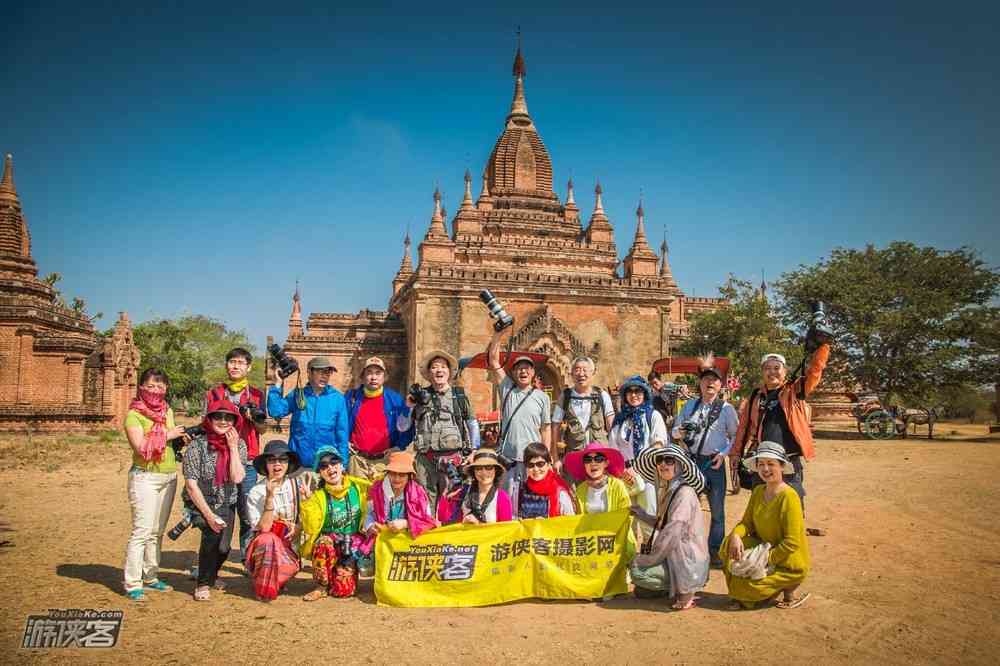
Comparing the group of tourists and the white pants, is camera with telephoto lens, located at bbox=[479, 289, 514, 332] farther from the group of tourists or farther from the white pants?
the white pants

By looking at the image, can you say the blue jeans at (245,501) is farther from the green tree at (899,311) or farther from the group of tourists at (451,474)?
the green tree at (899,311)

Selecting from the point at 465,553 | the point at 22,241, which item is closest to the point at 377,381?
the point at 465,553

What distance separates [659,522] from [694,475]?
1.69ft

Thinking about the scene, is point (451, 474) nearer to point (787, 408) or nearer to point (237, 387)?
point (237, 387)

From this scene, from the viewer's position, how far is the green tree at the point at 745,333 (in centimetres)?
2527

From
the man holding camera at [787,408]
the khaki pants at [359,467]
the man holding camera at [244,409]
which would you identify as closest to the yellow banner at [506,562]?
the khaki pants at [359,467]

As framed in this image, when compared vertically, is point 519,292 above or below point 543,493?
above

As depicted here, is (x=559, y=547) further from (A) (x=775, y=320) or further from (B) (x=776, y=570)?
(A) (x=775, y=320)

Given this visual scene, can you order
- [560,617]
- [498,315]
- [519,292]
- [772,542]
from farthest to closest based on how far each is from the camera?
[519,292]
[498,315]
[772,542]
[560,617]

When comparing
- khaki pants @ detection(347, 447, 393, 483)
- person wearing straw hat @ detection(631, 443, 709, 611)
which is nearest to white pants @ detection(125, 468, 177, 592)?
khaki pants @ detection(347, 447, 393, 483)

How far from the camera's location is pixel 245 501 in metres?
6.48

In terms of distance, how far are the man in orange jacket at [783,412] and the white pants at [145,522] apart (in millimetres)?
5426

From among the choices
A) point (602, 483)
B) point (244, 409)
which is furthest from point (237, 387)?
point (602, 483)

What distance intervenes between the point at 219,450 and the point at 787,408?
537 cm
